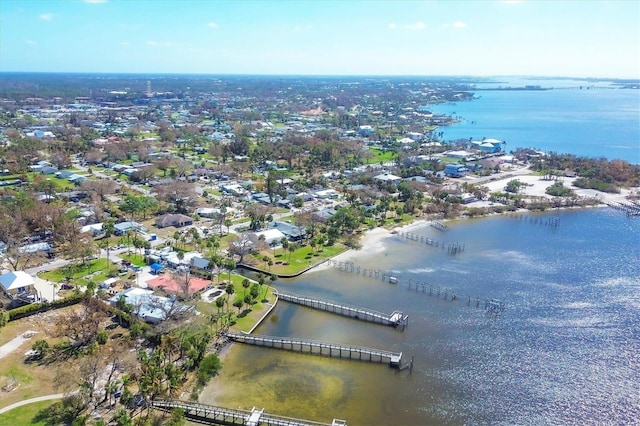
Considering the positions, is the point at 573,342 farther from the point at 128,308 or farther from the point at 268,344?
the point at 128,308

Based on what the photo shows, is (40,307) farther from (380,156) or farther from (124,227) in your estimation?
(380,156)

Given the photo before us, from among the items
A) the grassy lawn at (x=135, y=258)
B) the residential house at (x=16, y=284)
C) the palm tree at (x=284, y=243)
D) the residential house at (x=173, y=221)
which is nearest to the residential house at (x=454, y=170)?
the palm tree at (x=284, y=243)

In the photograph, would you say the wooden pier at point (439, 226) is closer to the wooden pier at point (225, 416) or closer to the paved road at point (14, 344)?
the wooden pier at point (225, 416)

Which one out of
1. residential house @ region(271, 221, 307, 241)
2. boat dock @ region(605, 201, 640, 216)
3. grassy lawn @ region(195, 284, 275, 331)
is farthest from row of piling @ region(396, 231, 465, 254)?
boat dock @ region(605, 201, 640, 216)

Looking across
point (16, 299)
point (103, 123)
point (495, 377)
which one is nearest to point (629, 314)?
point (495, 377)

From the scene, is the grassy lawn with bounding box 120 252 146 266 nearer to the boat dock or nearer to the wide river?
the wide river
